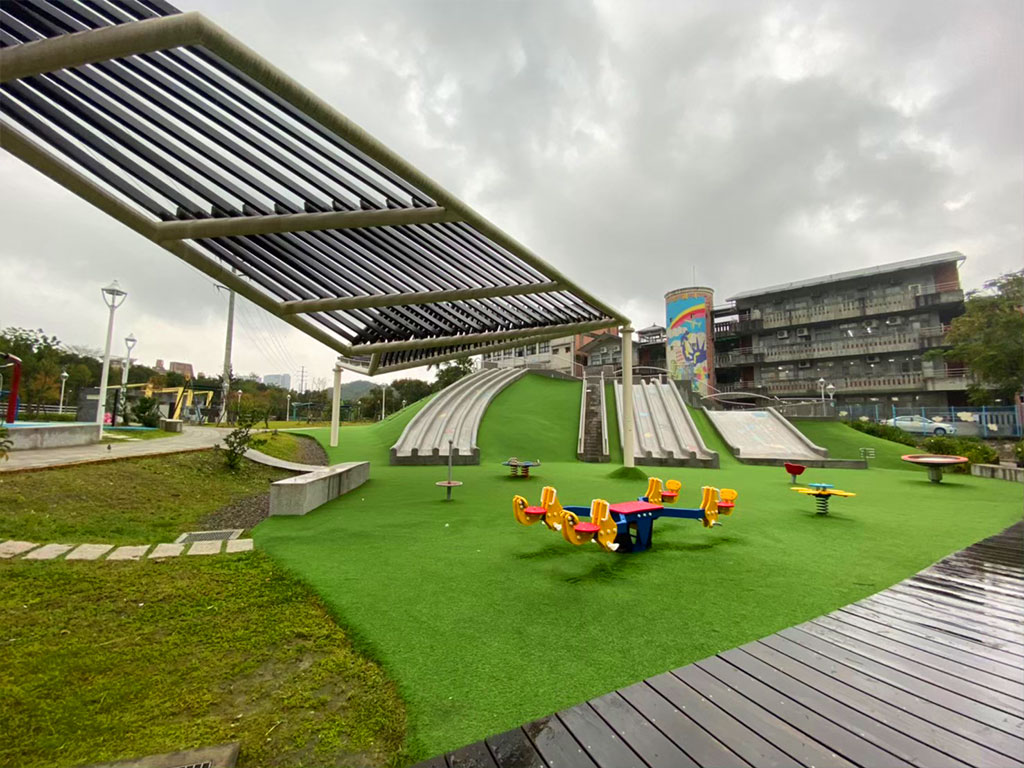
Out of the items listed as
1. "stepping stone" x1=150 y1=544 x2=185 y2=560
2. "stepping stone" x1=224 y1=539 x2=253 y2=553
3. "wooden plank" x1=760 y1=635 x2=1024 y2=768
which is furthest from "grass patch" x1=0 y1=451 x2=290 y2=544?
"wooden plank" x1=760 y1=635 x2=1024 y2=768

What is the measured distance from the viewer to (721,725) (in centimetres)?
253

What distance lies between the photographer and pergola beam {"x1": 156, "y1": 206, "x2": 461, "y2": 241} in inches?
233

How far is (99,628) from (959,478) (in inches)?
832

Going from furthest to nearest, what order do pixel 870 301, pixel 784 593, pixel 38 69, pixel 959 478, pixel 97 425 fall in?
pixel 870 301, pixel 97 425, pixel 959 478, pixel 784 593, pixel 38 69

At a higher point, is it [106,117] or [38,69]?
[106,117]

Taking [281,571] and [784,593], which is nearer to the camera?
[784,593]

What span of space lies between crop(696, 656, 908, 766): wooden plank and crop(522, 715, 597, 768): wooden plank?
123cm

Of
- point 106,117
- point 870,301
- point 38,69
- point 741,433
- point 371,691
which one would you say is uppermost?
point 870,301

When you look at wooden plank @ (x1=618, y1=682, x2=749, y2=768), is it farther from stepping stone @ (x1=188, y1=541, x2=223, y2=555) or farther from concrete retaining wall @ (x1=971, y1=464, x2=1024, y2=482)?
concrete retaining wall @ (x1=971, y1=464, x2=1024, y2=482)

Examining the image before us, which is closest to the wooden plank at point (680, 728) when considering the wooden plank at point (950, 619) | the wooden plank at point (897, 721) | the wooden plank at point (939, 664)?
the wooden plank at point (897, 721)

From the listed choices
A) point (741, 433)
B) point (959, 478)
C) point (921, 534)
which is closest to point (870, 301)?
point (741, 433)

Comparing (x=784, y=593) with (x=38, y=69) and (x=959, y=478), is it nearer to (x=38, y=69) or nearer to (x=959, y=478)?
(x=38, y=69)

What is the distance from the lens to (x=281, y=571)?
5.38 m

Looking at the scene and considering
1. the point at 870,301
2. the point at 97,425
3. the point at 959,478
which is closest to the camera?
the point at 959,478
